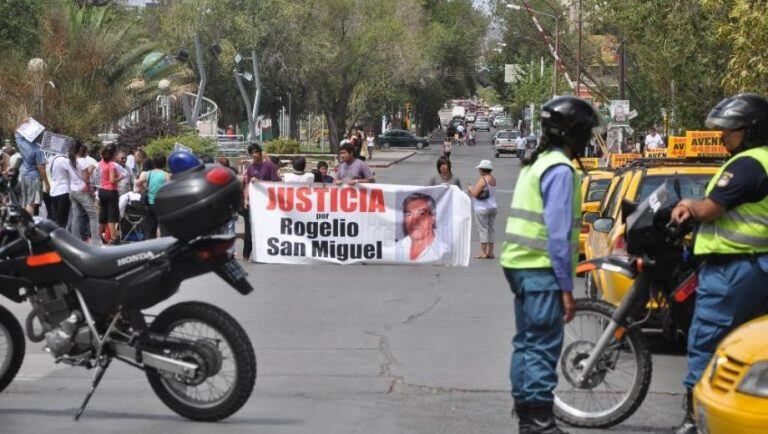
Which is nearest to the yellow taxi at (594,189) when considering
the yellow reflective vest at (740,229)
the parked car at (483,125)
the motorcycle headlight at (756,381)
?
the yellow reflective vest at (740,229)

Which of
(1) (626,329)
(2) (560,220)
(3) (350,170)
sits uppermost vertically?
(2) (560,220)

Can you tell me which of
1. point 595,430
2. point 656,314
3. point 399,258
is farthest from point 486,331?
point 399,258

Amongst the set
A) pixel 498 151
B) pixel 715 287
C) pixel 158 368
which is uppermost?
pixel 715 287

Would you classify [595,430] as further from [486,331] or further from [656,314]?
[486,331]

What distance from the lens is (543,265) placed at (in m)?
6.82

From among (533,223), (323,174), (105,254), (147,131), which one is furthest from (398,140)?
(533,223)

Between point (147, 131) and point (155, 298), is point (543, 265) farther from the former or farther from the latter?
point (147, 131)

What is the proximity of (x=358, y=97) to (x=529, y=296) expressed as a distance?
66.7 meters

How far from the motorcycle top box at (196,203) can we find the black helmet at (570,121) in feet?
6.00

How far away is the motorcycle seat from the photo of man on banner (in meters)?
11.3

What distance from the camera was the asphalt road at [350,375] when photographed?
7.89 meters

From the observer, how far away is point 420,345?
1113 cm

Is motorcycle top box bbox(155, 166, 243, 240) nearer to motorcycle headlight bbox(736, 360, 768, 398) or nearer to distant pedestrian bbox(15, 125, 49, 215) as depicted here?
motorcycle headlight bbox(736, 360, 768, 398)

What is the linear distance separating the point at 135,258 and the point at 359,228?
11.4 meters
